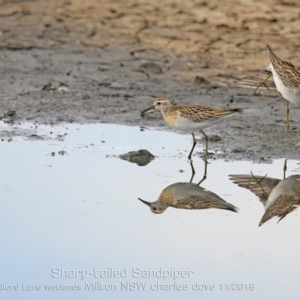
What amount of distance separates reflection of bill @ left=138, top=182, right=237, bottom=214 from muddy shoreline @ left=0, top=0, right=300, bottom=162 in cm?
140

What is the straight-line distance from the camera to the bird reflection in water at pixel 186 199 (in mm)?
9570

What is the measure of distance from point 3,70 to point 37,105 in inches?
72.4

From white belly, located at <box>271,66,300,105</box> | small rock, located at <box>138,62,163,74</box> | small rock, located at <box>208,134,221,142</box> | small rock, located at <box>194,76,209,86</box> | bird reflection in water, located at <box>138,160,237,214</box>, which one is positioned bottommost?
small rock, located at <box>138,62,163,74</box>

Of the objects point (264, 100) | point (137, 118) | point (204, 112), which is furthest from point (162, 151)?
point (264, 100)

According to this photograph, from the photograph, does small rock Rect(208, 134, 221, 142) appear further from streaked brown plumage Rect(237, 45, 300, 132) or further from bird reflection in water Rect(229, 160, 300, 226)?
bird reflection in water Rect(229, 160, 300, 226)

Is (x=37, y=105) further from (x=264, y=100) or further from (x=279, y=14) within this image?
(x=279, y=14)

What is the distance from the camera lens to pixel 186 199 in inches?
387

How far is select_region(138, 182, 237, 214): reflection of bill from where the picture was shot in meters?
9.56

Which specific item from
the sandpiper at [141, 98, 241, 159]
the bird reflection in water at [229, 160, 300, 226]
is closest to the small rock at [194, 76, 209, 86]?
the sandpiper at [141, 98, 241, 159]

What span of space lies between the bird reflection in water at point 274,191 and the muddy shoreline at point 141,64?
1010 millimetres

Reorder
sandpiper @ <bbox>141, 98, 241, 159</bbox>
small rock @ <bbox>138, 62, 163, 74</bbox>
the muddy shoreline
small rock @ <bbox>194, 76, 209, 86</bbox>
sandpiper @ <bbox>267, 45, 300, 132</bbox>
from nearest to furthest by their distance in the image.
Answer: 1. sandpiper @ <bbox>141, 98, 241, 159</bbox>
2. sandpiper @ <bbox>267, 45, 300, 132</bbox>
3. the muddy shoreline
4. small rock @ <bbox>194, 76, 209, 86</bbox>
5. small rock @ <bbox>138, 62, 163, 74</bbox>

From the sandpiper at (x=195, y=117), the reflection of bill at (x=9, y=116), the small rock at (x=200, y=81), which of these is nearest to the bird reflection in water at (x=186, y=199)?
the sandpiper at (x=195, y=117)

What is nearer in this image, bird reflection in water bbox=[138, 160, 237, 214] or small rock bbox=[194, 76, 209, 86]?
bird reflection in water bbox=[138, 160, 237, 214]

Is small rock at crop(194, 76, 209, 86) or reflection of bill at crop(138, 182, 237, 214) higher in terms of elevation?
reflection of bill at crop(138, 182, 237, 214)
